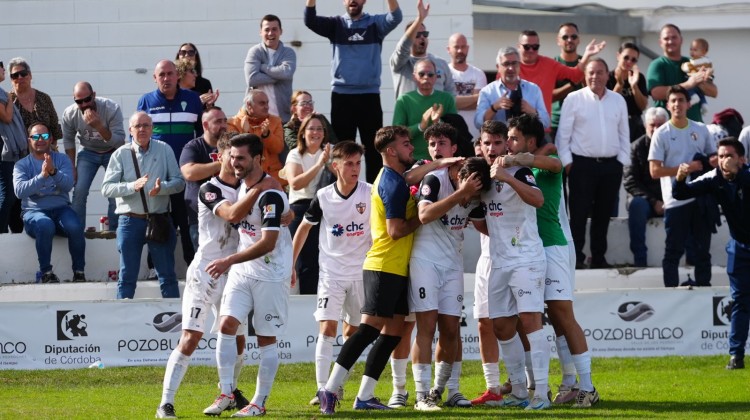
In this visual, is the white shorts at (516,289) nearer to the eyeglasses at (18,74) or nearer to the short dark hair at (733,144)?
the short dark hair at (733,144)

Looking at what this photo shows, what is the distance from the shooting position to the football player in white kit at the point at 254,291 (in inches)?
384

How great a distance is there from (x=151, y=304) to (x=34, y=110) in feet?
11.2

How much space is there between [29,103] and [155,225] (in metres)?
2.85

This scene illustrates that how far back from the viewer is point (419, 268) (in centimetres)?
1010

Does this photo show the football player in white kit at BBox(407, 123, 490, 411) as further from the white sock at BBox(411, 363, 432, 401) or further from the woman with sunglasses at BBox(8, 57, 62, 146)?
the woman with sunglasses at BBox(8, 57, 62, 146)

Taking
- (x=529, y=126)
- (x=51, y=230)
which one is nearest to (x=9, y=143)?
(x=51, y=230)

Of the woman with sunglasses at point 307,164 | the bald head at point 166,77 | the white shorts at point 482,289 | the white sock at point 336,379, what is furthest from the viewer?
the bald head at point 166,77

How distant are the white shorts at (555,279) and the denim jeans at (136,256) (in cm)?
522

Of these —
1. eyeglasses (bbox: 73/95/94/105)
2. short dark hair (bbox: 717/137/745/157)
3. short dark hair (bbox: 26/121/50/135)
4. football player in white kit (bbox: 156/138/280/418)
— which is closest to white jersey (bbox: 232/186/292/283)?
football player in white kit (bbox: 156/138/280/418)

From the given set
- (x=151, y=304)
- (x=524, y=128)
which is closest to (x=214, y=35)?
(x=151, y=304)

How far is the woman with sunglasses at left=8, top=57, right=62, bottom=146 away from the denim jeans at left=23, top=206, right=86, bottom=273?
94 centimetres

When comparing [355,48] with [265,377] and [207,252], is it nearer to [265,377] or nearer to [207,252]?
[207,252]

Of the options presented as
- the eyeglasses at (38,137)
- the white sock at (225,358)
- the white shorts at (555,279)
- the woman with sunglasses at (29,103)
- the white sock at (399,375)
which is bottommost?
the white sock at (399,375)

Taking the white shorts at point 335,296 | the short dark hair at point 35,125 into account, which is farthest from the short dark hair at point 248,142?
the short dark hair at point 35,125
